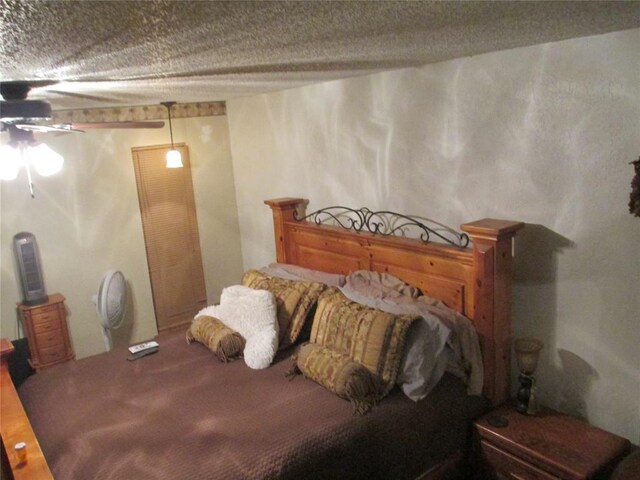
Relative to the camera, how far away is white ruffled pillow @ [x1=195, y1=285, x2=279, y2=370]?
2.84 metres

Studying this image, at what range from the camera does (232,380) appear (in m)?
2.71

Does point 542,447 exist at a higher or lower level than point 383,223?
lower

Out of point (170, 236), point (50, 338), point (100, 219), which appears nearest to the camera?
point (50, 338)

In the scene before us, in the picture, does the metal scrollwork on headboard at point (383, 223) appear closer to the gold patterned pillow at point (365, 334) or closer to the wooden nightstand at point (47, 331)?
the gold patterned pillow at point (365, 334)

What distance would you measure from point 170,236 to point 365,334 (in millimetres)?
2603

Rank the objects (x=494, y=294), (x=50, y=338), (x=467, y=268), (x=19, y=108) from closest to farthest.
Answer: (x=19, y=108)
(x=494, y=294)
(x=467, y=268)
(x=50, y=338)

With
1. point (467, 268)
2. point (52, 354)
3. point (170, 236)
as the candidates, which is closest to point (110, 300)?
point (52, 354)

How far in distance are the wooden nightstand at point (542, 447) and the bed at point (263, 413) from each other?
0.11 metres

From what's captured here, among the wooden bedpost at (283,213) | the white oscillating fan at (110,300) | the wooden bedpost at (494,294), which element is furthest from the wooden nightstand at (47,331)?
the wooden bedpost at (494,294)

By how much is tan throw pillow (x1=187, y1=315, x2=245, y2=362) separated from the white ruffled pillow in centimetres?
5

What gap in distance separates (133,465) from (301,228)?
2.03 meters

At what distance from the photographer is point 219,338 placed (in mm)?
2982

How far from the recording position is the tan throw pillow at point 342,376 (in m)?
2.37

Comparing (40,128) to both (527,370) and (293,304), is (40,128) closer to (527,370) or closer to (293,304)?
(293,304)
